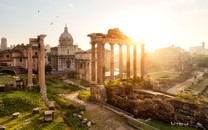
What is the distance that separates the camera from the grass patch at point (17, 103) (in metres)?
23.3

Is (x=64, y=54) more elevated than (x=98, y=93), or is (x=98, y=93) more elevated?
(x=64, y=54)

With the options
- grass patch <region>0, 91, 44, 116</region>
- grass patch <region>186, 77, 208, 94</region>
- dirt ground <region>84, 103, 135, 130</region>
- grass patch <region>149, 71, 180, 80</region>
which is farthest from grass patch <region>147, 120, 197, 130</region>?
grass patch <region>149, 71, 180, 80</region>

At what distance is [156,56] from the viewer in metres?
142

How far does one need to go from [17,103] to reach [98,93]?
1114 cm

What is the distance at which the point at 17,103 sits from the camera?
2475 cm

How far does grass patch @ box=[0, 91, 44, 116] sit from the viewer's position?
23.3m

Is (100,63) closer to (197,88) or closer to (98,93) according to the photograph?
(98,93)

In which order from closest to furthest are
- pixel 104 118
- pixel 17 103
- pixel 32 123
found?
pixel 32 123, pixel 104 118, pixel 17 103

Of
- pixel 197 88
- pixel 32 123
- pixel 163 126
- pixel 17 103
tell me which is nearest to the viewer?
pixel 32 123

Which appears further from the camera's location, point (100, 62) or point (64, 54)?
point (64, 54)

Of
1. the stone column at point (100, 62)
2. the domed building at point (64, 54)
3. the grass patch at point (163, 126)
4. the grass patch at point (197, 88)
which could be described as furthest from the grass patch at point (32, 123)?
the grass patch at point (197, 88)

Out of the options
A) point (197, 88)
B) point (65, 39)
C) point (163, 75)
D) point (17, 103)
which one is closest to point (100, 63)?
point (17, 103)

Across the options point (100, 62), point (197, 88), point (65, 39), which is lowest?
point (197, 88)

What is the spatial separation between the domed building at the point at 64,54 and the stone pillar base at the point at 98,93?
38.2m
